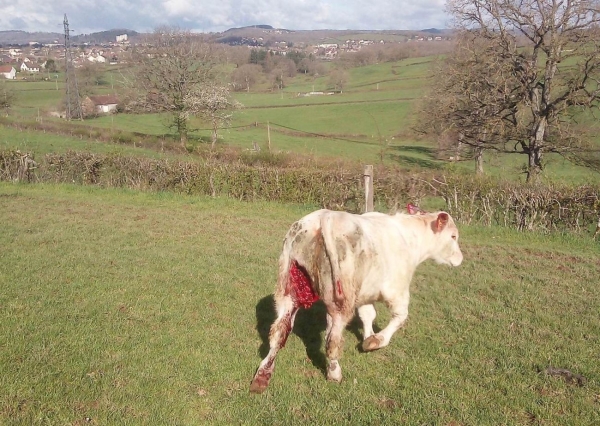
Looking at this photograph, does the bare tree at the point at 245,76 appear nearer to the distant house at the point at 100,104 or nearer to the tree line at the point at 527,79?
the distant house at the point at 100,104

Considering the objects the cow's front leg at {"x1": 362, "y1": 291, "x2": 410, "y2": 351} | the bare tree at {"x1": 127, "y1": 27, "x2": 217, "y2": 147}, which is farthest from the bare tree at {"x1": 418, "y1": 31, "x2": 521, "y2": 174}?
the bare tree at {"x1": 127, "y1": 27, "x2": 217, "y2": 147}

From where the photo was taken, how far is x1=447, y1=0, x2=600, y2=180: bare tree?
2138 cm

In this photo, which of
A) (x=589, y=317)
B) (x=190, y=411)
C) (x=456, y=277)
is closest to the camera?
(x=190, y=411)

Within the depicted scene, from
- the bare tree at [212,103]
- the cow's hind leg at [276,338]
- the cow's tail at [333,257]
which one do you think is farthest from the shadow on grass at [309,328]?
the bare tree at [212,103]

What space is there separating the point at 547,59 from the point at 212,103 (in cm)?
2638

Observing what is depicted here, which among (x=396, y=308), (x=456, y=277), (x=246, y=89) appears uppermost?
(x=246, y=89)

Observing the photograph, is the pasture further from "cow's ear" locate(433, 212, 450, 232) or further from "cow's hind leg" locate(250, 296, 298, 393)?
"cow's ear" locate(433, 212, 450, 232)

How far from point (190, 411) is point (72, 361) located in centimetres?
164

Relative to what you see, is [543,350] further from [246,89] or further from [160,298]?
[246,89]

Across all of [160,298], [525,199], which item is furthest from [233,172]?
[160,298]

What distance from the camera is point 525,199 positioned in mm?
13758

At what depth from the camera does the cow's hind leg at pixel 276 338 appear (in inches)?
199

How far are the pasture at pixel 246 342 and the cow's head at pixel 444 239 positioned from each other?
1.06m

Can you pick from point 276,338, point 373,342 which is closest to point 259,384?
point 276,338
